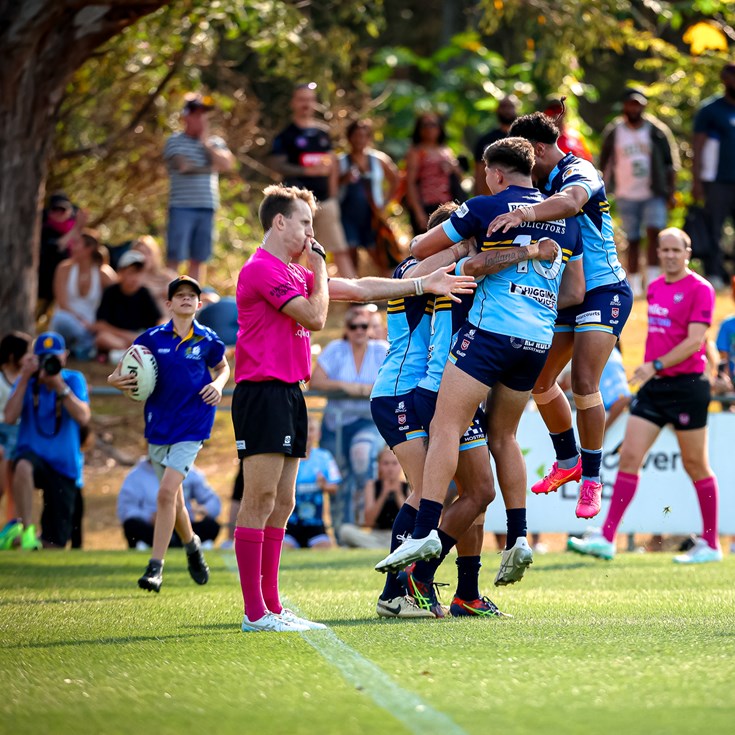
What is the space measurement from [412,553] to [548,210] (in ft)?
6.41

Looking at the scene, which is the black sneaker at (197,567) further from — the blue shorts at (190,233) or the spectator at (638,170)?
the spectator at (638,170)

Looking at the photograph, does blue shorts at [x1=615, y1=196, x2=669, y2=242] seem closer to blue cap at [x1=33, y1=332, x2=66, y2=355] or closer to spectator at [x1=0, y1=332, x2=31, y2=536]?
spectator at [x1=0, y1=332, x2=31, y2=536]

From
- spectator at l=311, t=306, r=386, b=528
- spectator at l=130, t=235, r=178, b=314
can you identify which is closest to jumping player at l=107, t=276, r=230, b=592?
spectator at l=311, t=306, r=386, b=528

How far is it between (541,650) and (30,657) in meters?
2.29

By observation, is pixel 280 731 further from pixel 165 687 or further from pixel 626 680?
pixel 626 680

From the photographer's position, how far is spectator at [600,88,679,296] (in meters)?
18.7

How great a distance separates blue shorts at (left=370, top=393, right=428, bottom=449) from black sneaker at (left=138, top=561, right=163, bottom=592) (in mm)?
2359

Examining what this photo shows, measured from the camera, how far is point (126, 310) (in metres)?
17.2

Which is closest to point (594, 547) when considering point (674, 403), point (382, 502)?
point (674, 403)

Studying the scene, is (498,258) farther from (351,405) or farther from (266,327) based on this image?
(351,405)

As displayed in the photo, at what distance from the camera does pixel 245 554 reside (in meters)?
7.54

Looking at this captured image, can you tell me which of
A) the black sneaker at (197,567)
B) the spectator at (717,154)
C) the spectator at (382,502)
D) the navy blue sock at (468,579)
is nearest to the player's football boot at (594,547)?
the spectator at (382,502)

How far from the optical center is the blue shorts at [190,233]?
17641 mm

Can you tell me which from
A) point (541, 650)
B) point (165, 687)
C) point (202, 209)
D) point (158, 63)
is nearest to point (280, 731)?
point (165, 687)
